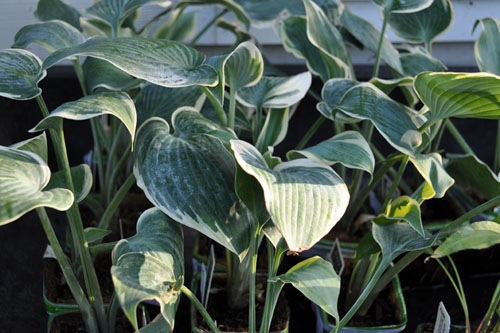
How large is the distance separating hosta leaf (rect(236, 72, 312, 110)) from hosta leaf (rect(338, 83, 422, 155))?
12cm

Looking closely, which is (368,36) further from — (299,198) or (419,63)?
(299,198)

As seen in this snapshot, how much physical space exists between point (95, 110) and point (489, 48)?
67cm

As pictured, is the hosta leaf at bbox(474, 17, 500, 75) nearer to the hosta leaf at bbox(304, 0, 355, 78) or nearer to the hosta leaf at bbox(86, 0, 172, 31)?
the hosta leaf at bbox(304, 0, 355, 78)

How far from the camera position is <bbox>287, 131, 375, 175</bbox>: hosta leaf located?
2.21 ft

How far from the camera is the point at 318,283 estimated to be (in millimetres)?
625

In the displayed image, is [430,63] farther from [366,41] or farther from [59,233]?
[59,233]

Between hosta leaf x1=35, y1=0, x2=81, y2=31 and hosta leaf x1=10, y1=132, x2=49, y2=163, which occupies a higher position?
hosta leaf x1=35, y1=0, x2=81, y2=31

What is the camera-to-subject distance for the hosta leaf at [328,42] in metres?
0.92

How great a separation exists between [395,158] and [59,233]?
0.60m

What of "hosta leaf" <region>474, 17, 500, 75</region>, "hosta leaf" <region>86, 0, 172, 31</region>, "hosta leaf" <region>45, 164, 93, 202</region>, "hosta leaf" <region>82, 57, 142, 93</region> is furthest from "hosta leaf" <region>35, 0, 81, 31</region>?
"hosta leaf" <region>474, 17, 500, 75</region>

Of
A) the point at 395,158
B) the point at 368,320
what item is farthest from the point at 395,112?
the point at 368,320

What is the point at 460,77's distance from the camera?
624 mm

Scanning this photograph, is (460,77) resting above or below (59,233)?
above

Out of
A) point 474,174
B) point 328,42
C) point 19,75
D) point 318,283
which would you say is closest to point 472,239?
point 318,283
